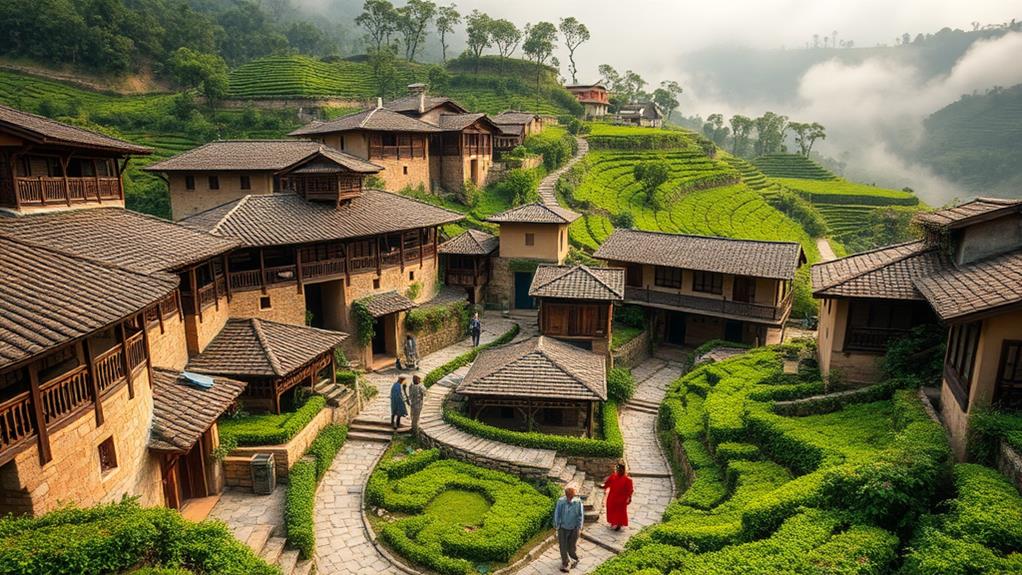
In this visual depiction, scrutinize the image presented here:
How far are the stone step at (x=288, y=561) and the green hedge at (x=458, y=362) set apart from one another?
10712mm

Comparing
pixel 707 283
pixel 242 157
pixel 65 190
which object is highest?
pixel 242 157

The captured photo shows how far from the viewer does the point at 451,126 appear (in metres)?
45.7

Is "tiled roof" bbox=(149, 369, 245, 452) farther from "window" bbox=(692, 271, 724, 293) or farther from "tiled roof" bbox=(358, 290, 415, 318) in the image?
"window" bbox=(692, 271, 724, 293)

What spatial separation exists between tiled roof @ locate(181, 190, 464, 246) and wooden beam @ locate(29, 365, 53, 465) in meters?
12.4

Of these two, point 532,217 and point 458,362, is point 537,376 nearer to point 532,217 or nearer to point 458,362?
point 458,362

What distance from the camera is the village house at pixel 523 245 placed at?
33.5 meters

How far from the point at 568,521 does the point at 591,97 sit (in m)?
90.7

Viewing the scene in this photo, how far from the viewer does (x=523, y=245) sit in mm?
34094

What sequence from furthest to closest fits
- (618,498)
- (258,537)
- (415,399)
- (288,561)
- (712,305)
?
(712,305), (415,399), (618,498), (258,537), (288,561)

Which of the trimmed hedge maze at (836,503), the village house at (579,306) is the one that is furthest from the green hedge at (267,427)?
the village house at (579,306)

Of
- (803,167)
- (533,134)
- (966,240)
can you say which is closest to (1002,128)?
(803,167)

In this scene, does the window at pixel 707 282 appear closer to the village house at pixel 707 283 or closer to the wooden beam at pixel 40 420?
the village house at pixel 707 283

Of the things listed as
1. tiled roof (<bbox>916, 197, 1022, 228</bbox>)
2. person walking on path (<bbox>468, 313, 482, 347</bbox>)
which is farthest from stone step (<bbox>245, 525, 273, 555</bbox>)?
tiled roof (<bbox>916, 197, 1022, 228</bbox>)

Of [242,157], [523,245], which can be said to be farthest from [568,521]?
[242,157]
